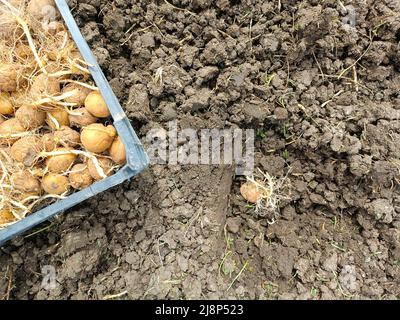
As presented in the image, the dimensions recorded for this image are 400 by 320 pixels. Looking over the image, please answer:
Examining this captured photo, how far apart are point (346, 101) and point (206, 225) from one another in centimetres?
74

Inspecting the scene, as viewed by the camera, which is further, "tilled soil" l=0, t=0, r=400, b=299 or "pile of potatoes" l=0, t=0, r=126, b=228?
"tilled soil" l=0, t=0, r=400, b=299

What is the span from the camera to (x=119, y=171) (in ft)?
3.92

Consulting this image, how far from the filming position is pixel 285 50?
1415 millimetres

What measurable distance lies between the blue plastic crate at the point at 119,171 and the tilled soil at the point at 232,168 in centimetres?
14

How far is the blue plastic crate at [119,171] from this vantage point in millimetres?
1191

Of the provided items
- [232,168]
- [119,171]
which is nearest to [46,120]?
[119,171]

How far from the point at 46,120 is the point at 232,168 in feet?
2.39

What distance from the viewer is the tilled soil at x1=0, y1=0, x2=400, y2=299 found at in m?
1.38

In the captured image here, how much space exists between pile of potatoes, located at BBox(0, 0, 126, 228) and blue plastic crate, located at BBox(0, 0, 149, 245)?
0.04 meters

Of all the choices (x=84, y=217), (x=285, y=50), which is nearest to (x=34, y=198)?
(x=84, y=217)

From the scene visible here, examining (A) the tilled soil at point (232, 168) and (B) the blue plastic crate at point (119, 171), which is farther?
(A) the tilled soil at point (232, 168)

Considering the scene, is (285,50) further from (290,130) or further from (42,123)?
(42,123)

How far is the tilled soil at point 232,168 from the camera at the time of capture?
4.51 ft

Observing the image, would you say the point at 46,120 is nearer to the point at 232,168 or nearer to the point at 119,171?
the point at 119,171
